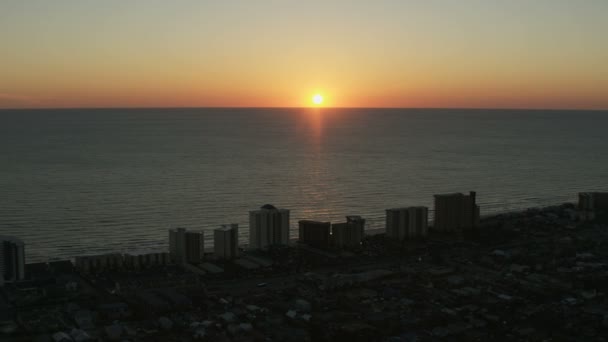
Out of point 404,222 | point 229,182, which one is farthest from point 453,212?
point 229,182

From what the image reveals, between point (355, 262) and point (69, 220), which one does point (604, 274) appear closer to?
point (355, 262)

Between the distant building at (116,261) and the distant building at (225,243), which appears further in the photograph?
the distant building at (225,243)

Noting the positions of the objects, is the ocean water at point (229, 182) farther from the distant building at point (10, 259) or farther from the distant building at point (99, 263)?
the distant building at point (99, 263)

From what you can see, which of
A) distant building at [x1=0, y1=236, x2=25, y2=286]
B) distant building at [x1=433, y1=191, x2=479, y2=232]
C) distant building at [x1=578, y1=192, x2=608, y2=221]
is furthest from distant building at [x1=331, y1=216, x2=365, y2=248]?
distant building at [x1=578, y1=192, x2=608, y2=221]

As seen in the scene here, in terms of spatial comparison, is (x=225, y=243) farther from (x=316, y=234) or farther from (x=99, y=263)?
(x=99, y=263)

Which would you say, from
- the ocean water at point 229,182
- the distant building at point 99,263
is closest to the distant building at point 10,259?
the distant building at point 99,263

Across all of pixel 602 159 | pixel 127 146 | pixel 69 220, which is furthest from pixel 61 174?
pixel 602 159
